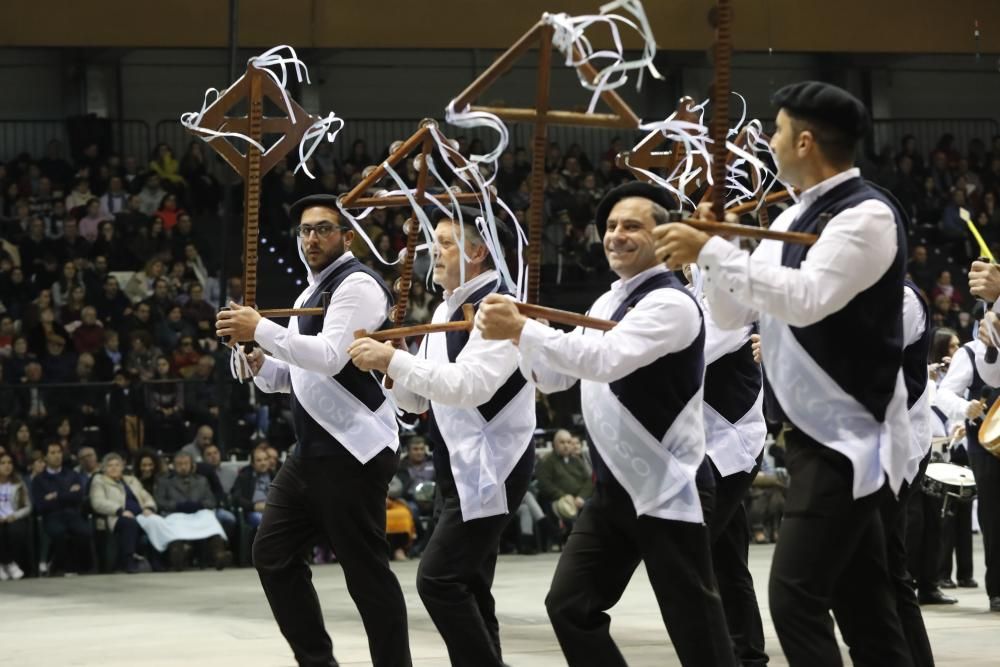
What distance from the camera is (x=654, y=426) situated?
4633 mm

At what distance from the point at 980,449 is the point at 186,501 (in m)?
6.41

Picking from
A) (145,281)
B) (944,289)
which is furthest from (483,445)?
(944,289)

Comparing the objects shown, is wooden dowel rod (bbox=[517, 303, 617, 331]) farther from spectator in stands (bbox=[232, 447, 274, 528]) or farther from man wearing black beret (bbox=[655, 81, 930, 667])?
spectator in stands (bbox=[232, 447, 274, 528])

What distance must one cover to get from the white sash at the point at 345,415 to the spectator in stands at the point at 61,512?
686 cm

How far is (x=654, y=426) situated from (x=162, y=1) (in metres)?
14.4

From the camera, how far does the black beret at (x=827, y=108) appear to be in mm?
4160

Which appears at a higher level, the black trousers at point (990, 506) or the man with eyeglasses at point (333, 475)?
the man with eyeglasses at point (333, 475)

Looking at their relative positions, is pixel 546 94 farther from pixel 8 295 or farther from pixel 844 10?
pixel 844 10

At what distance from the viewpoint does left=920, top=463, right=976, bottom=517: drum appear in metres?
9.43

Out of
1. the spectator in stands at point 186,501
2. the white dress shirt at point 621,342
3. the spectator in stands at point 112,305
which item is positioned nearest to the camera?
the white dress shirt at point 621,342

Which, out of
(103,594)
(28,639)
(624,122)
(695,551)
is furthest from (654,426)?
(103,594)

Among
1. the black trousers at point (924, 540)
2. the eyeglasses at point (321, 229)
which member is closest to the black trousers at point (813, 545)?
the eyeglasses at point (321, 229)

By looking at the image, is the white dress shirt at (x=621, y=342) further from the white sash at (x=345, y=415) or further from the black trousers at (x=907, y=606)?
the black trousers at (x=907, y=606)

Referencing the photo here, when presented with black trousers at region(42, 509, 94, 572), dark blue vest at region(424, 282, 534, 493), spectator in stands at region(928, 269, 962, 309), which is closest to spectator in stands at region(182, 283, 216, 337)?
black trousers at region(42, 509, 94, 572)
